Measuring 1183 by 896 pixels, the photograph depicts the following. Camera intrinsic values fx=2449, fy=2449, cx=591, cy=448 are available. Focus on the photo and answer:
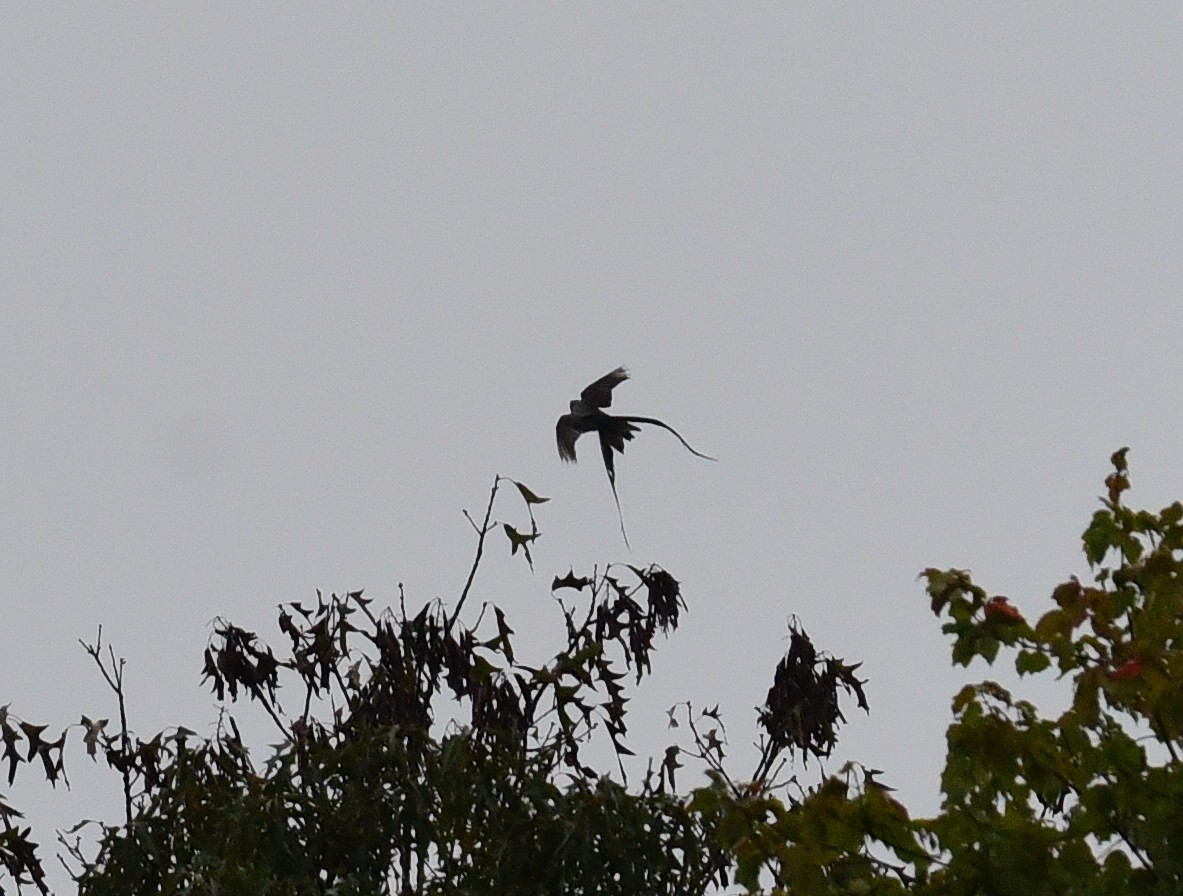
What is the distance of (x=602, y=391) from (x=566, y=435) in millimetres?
366

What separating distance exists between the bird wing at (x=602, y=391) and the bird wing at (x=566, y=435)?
165 mm

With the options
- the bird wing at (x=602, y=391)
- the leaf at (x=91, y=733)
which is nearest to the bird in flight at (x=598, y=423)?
the bird wing at (x=602, y=391)

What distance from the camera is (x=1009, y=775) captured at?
7.59 metres

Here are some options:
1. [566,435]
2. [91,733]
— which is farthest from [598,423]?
[91,733]

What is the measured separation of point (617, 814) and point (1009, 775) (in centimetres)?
182

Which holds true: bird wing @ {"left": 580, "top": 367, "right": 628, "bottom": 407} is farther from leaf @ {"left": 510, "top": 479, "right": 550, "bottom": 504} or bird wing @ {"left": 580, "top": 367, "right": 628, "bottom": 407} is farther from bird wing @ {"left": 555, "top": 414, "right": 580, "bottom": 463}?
leaf @ {"left": 510, "top": 479, "right": 550, "bottom": 504}

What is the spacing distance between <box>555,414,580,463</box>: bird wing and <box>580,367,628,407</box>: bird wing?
0.54 ft

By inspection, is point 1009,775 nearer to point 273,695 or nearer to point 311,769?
point 311,769

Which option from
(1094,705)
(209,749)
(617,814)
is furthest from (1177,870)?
(209,749)

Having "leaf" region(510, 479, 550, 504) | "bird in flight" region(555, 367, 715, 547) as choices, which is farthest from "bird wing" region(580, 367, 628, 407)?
"leaf" region(510, 479, 550, 504)

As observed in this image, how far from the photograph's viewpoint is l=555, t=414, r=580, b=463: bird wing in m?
13.5

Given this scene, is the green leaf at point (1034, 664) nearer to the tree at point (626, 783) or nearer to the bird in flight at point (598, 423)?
the tree at point (626, 783)

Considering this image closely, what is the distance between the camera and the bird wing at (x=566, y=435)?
13523 millimetres

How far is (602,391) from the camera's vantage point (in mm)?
13773
